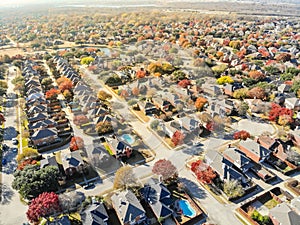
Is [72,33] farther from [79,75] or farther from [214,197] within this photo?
[214,197]

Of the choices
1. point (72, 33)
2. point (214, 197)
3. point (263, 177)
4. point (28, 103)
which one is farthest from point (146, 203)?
point (72, 33)

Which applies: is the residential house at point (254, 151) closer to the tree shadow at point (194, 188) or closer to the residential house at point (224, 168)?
the residential house at point (224, 168)

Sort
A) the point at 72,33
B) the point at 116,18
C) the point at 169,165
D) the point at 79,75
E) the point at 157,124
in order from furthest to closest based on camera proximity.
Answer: the point at 116,18, the point at 72,33, the point at 79,75, the point at 157,124, the point at 169,165

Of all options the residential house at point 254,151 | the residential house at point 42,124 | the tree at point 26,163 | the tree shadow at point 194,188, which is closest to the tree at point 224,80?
the residential house at point 254,151

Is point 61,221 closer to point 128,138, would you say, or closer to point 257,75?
point 128,138

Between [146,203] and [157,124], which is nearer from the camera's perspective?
[146,203]

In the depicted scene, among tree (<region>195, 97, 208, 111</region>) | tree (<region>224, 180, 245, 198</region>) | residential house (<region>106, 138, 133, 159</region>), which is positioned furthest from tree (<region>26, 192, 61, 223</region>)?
tree (<region>195, 97, 208, 111</region>)
